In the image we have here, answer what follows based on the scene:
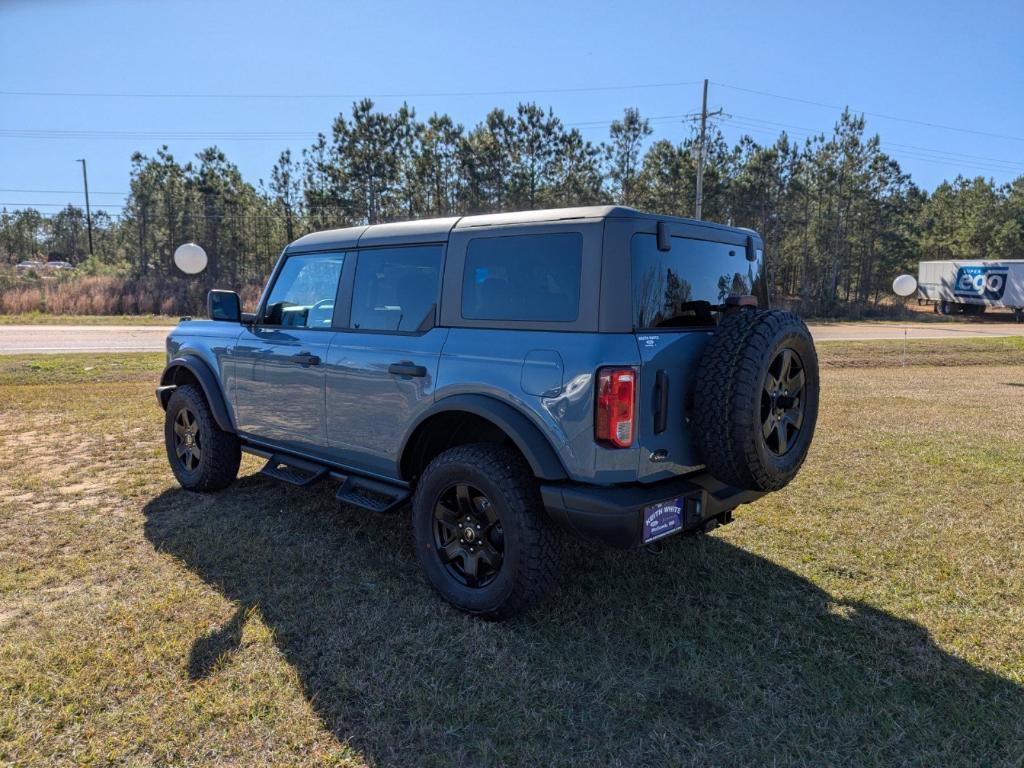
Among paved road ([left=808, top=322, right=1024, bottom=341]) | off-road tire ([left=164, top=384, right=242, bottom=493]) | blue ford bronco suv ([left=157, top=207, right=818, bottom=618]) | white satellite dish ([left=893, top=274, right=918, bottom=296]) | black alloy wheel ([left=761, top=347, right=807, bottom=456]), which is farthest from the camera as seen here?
paved road ([left=808, top=322, right=1024, bottom=341])

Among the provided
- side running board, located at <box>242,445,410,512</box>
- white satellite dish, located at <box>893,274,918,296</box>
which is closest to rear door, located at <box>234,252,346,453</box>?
side running board, located at <box>242,445,410,512</box>

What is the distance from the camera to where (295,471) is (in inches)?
174

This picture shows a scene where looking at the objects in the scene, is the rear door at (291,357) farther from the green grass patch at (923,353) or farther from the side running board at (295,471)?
the green grass patch at (923,353)

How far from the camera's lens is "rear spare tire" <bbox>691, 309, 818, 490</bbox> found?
111 inches

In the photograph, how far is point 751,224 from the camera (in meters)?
41.9

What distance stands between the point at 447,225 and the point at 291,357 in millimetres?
1396

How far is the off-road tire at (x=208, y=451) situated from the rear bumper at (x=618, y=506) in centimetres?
302

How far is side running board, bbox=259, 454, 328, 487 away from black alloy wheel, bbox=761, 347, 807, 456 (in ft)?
8.55

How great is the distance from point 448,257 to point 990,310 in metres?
43.7

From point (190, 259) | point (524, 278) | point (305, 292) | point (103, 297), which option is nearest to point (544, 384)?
point (524, 278)

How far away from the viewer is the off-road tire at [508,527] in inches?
117

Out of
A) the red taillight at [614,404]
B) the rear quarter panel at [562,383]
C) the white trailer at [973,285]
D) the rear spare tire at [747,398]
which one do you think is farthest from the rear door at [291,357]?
the white trailer at [973,285]

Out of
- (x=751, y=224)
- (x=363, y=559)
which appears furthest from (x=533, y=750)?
(x=751, y=224)

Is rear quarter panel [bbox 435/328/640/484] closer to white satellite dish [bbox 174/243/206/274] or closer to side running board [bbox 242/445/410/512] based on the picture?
side running board [bbox 242/445/410/512]
